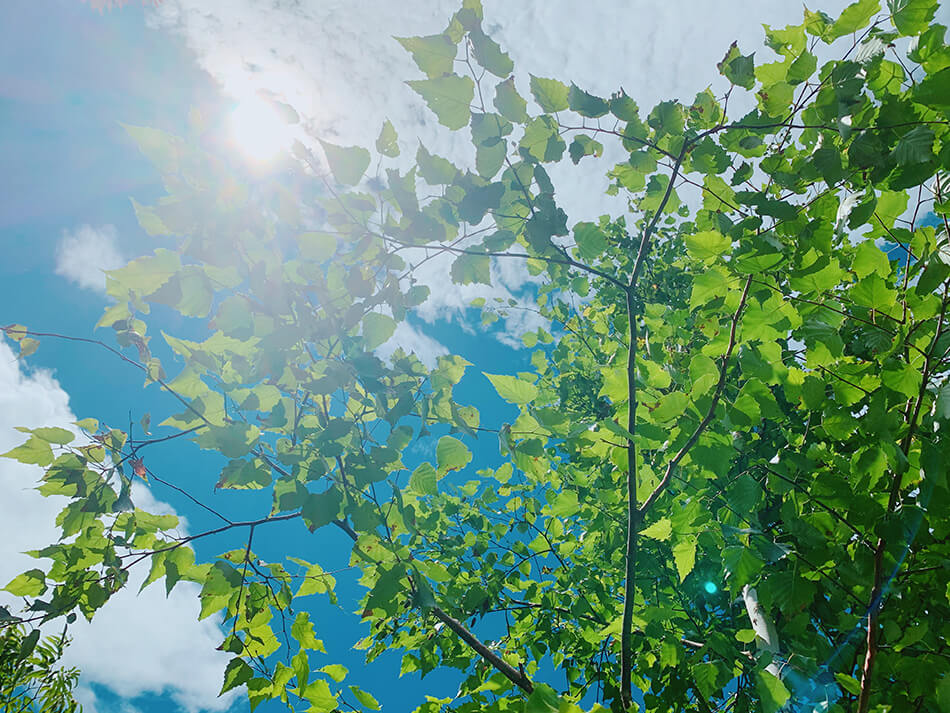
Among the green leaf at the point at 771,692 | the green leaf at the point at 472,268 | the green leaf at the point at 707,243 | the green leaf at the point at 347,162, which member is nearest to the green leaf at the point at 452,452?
the green leaf at the point at 472,268

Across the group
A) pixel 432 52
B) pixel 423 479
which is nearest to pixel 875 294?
pixel 432 52

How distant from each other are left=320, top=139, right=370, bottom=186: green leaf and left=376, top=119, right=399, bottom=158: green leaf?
0.10 meters

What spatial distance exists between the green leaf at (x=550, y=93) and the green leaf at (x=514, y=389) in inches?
39.2

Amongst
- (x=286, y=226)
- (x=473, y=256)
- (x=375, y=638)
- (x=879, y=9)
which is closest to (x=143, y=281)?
(x=286, y=226)

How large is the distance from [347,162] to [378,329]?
57cm

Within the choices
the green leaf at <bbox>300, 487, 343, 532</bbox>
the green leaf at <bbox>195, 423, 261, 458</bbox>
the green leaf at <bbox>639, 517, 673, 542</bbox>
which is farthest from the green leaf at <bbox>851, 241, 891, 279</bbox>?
the green leaf at <bbox>195, 423, 261, 458</bbox>

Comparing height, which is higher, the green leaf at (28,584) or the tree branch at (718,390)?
the tree branch at (718,390)

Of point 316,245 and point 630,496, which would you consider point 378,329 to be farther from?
point 630,496

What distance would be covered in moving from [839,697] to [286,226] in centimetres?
315

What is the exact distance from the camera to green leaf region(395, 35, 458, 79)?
4.36 feet

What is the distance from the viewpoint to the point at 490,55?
1.38 metres

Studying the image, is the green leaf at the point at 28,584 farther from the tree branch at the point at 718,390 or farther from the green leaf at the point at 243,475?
the tree branch at the point at 718,390

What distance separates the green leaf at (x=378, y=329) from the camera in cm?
163

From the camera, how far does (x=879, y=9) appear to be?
1.37m
